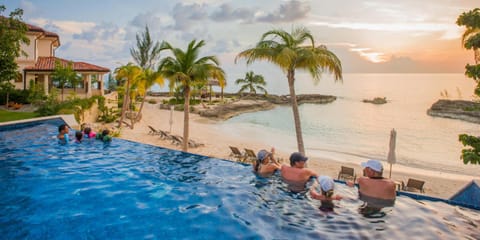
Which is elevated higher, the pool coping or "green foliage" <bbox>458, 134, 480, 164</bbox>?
"green foliage" <bbox>458, 134, 480, 164</bbox>

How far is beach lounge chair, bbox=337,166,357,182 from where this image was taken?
1329cm

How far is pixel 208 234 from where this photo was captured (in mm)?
6211

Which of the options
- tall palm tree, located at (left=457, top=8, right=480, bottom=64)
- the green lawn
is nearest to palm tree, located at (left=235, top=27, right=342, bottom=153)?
tall palm tree, located at (left=457, top=8, right=480, bottom=64)

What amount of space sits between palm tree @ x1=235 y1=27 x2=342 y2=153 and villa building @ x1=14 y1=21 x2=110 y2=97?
22586mm

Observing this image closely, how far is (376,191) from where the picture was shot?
803cm

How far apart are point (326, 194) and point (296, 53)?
24.6 feet

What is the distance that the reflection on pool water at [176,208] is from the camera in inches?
247

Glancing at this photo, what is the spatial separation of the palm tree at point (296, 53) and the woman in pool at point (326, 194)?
22.1 feet

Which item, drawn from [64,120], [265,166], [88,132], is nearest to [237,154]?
[265,166]

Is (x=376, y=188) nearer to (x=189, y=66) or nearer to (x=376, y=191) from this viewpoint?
(x=376, y=191)

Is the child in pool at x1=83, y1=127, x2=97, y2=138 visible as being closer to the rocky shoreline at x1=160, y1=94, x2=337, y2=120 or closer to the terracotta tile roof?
the terracotta tile roof

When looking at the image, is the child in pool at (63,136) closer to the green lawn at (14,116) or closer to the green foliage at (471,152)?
the green lawn at (14,116)

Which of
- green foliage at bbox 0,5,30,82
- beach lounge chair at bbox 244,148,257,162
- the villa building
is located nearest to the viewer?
beach lounge chair at bbox 244,148,257,162

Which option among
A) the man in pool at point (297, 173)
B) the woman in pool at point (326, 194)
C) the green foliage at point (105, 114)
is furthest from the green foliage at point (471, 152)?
the green foliage at point (105, 114)
